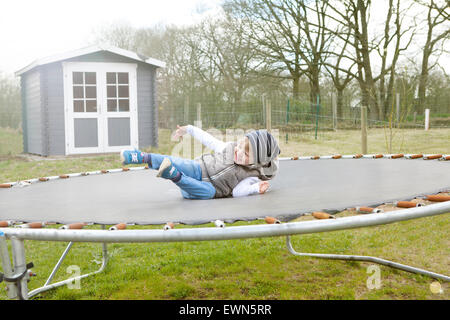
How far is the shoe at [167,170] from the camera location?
1497mm

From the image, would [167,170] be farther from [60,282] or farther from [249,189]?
[60,282]

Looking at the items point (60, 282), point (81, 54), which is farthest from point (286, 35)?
point (60, 282)

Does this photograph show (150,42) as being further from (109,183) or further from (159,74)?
(109,183)

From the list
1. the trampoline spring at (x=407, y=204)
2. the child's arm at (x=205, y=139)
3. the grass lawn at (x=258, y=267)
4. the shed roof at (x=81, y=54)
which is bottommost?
the grass lawn at (x=258, y=267)

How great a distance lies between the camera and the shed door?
6848 millimetres

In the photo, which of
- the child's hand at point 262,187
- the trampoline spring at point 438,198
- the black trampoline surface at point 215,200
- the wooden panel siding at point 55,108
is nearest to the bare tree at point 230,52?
the wooden panel siding at point 55,108

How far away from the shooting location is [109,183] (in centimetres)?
240

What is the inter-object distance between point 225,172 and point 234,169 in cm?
4

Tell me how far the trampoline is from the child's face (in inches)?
6.4

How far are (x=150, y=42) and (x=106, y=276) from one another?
1189 cm

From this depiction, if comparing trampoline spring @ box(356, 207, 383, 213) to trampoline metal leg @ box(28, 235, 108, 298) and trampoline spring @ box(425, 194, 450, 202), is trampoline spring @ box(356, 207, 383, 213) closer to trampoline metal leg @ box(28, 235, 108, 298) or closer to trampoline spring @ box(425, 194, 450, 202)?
trampoline spring @ box(425, 194, 450, 202)

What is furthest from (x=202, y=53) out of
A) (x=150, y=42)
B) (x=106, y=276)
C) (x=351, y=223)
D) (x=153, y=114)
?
(x=351, y=223)

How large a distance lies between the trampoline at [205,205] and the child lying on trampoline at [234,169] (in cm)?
8

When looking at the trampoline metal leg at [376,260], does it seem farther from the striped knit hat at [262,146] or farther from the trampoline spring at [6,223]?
the trampoline spring at [6,223]
